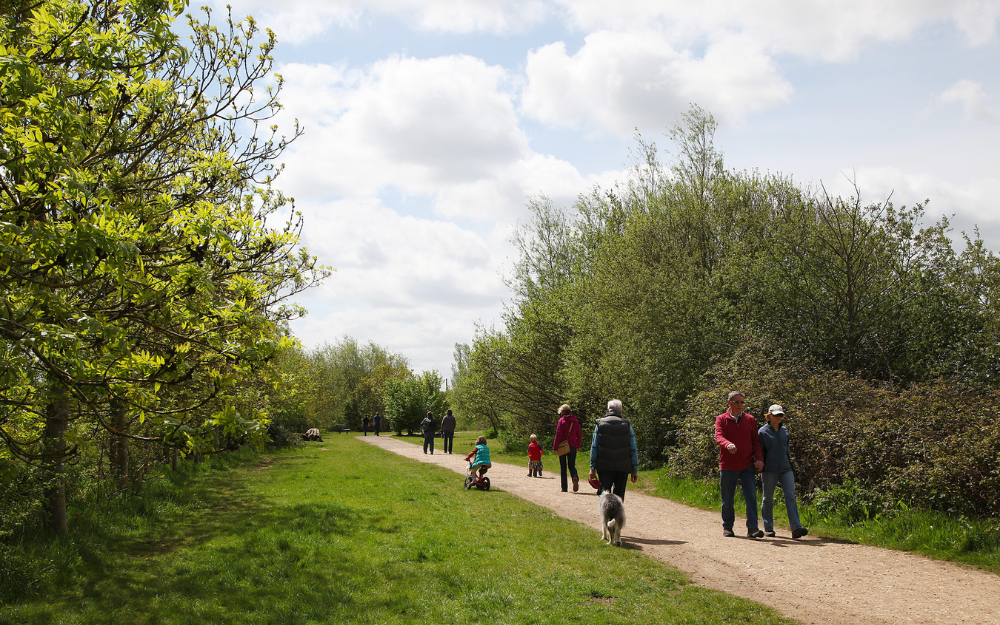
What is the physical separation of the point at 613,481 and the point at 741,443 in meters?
2.01

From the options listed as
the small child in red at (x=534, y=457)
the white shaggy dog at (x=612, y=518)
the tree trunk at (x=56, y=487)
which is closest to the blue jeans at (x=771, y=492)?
the white shaggy dog at (x=612, y=518)

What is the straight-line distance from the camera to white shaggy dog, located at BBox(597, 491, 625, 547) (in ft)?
27.6

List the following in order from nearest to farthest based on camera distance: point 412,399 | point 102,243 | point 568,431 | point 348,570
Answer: point 102,243 → point 348,570 → point 568,431 → point 412,399

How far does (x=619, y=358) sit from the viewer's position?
1872 cm

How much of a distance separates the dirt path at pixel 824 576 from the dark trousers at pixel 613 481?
70 cm

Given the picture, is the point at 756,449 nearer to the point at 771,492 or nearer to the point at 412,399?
the point at 771,492

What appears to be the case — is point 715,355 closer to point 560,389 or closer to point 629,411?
point 629,411

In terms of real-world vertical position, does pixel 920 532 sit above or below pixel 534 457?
above

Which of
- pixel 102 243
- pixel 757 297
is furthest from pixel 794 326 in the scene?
pixel 102 243

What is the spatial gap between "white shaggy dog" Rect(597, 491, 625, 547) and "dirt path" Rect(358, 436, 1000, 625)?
0.34 metres

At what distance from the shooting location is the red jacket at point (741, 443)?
912 cm

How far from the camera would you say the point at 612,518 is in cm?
846

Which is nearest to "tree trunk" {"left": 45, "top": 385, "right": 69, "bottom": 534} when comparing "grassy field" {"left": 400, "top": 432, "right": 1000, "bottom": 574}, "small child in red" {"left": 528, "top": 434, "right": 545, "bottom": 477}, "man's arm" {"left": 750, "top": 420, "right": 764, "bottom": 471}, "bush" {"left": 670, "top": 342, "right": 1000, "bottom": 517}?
"man's arm" {"left": 750, "top": 420, "right": 764, "bottom": 471}

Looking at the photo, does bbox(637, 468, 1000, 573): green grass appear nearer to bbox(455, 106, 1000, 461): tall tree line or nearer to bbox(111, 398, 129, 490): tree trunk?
bbox(455, 106, 1000, 461): tall tree line
